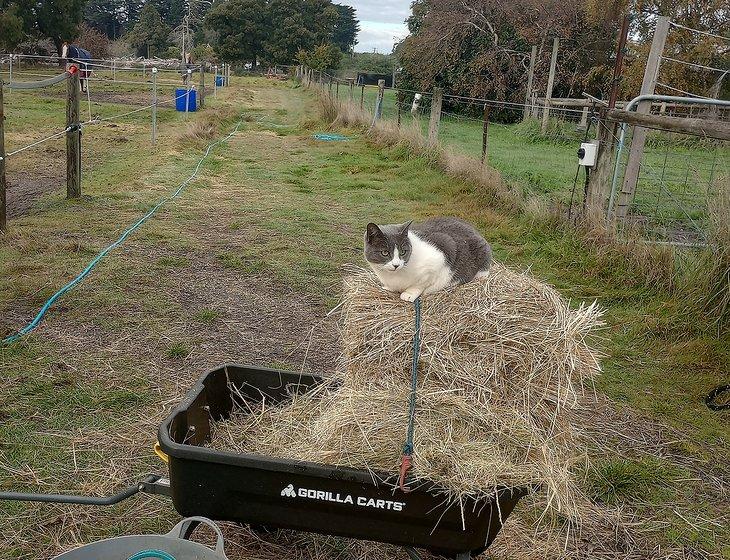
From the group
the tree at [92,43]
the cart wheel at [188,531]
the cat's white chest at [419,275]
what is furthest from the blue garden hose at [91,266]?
the tree at [92,43]

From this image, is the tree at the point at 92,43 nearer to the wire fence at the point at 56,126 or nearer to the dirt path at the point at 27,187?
the wire fence at the point at 56,126

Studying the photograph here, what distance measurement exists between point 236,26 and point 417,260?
202 feet

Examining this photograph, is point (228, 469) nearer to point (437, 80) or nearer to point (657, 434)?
point (657, 434)

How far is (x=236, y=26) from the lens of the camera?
5903 centimetres

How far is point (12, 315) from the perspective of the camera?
16.0ft

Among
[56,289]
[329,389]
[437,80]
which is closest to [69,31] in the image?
[437,80]

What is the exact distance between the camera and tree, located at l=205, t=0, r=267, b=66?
5791cm

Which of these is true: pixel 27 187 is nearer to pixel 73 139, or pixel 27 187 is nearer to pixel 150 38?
pixel 73 139

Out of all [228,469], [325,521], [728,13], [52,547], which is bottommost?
[52,547]

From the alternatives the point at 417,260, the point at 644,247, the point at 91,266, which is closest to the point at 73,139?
the point at 91,266

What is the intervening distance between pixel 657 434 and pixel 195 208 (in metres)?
6.52

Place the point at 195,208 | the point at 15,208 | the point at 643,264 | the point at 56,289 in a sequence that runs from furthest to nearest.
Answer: the point at 195,208
the point at 15,208
the point at 643,264
the point at 56,289

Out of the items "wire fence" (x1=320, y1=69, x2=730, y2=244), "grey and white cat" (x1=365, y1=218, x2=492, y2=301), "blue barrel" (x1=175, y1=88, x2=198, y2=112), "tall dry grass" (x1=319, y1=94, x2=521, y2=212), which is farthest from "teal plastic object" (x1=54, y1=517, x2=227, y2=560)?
"blue barrel" (x1=175, y1=88, x2=198, y2=112)

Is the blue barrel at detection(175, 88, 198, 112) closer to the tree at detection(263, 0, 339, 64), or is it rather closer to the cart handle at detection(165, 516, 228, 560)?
the cart handle at detection(165, 516, 228, 560)
